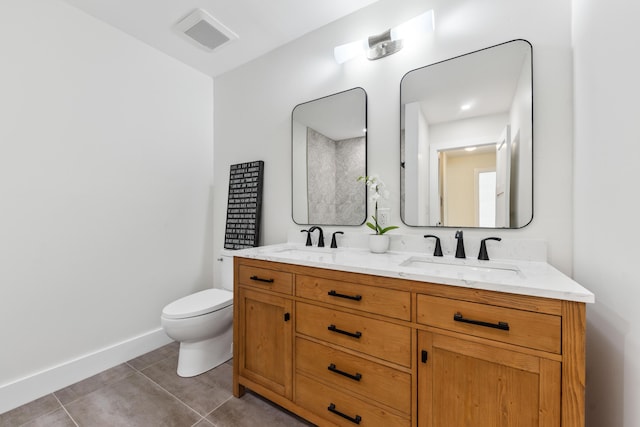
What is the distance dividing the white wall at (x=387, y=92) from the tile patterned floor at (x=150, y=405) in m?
1.11

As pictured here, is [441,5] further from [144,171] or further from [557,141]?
[144,171]

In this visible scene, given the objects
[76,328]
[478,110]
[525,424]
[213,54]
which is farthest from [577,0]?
[76,328]

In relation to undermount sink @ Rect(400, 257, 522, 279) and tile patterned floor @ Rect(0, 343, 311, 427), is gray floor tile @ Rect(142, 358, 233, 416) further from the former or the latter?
undermount sink @ Rect(400, 257, 522, 279)

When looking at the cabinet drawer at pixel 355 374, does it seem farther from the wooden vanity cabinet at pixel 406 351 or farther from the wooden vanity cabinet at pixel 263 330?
the wooden vanity cabinet at pixel 263 330

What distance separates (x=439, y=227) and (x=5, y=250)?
2502 mm

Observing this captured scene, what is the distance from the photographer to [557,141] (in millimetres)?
1237

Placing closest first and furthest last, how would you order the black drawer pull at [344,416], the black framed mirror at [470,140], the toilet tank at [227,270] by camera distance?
the black drawer pull at [344,416] < the black framed mirror at [470,140] < the toilet tank at [227,270]

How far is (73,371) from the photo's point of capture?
69.4 inches

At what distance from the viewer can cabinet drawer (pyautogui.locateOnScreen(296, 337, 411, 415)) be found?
1.05 m

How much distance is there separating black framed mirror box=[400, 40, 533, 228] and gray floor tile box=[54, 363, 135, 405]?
7.32 feet

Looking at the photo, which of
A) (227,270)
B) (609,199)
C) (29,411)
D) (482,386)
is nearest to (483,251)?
(609,199)

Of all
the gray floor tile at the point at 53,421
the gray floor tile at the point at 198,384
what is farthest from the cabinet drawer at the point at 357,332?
the gray floor tile at the point at 53,421

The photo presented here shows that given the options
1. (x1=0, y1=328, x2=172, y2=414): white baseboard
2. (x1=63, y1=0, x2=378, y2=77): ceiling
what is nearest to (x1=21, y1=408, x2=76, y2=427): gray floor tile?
(x1=0, y1=328, x2=172, y2=414): white baseboard

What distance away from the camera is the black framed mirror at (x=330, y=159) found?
1772 mm
